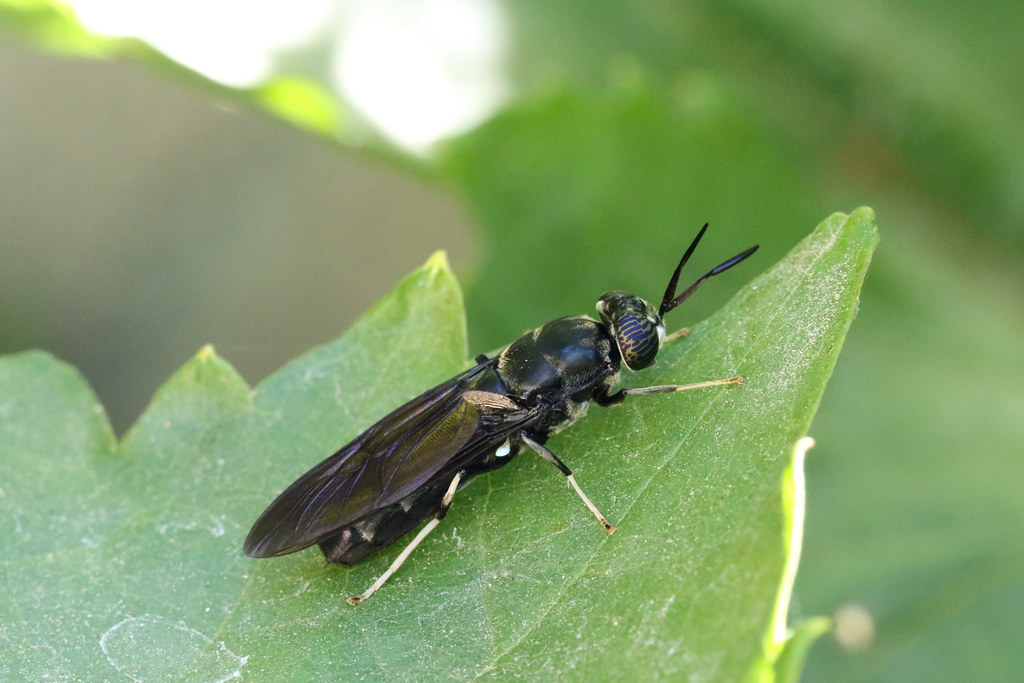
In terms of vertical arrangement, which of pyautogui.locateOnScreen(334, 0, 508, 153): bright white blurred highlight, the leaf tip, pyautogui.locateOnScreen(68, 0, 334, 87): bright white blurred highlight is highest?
pyautogui.locateOnScreen(68, 0, 334, 87): bright white blurred highlight

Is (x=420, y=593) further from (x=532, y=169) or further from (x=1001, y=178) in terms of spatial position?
(x=1001, y=178)

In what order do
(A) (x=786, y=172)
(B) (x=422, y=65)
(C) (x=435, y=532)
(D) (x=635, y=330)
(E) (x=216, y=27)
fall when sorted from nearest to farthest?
(C) (x=435, y=532)
(D) (x=635, y=330)
(E) (x=216, y=27)
(A) (x=786, y=172)
(B) (x=422, y=65)

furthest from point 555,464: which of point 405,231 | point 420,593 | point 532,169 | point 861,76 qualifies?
point 405,231

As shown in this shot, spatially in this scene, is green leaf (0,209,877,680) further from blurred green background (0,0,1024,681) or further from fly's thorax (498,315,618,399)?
blurred green background (0,0,1024,681)

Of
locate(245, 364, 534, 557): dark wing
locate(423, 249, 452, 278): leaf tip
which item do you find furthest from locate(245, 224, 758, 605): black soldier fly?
locate(423, 249, 452, 278): leaf tip

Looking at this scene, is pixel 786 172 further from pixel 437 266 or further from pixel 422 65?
pixel 437 266

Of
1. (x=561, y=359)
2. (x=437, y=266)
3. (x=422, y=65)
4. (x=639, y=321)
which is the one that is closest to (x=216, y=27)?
(x=422, y=65)

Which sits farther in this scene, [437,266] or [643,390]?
[437,266]
